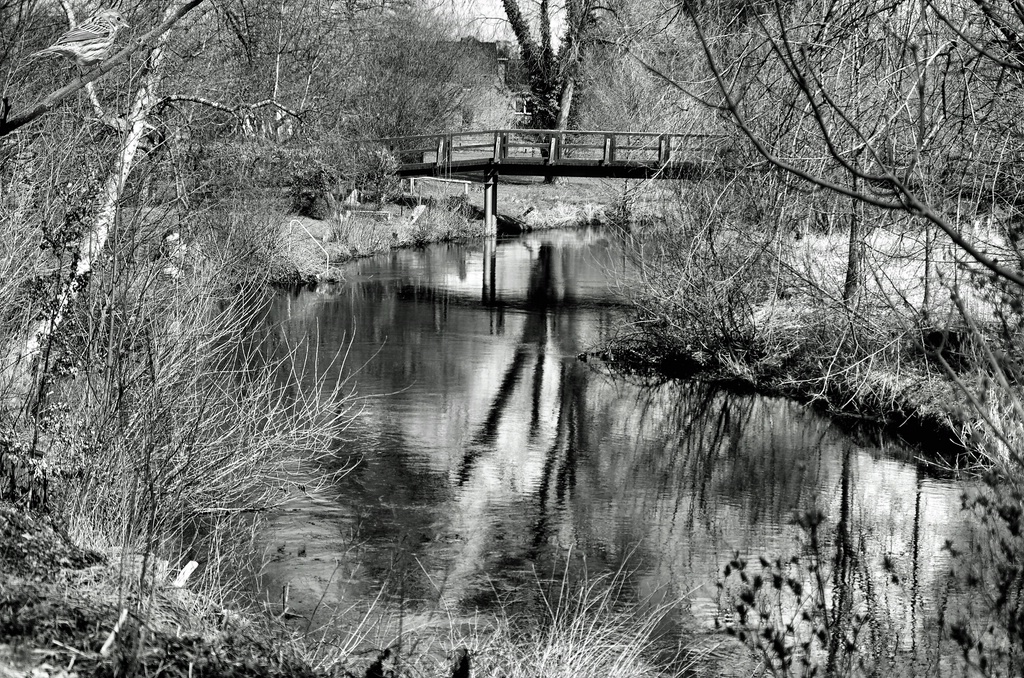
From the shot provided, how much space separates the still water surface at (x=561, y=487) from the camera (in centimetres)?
901

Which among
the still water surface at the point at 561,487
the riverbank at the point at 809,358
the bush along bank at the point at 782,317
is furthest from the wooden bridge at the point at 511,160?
the still water surface at the point at 561,487

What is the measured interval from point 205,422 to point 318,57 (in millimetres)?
15393

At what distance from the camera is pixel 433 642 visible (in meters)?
7.39

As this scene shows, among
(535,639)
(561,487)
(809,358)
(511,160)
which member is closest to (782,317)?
(809,358)

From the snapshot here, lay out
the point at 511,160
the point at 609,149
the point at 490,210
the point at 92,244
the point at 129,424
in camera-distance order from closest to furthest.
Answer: the point at 129,424 < the point at 92,244 < the point at 609,149 < the point at 511,160 < the point at 490,210

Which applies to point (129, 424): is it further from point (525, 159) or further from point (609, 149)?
point (525, 159)

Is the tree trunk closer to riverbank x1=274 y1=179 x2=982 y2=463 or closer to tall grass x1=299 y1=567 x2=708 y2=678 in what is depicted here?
tall grass x1=299 y1=567 x2=708 y2=678

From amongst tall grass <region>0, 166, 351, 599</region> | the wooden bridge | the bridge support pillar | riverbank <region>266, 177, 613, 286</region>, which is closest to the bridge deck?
the wooden bridge

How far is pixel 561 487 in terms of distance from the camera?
1166 cm

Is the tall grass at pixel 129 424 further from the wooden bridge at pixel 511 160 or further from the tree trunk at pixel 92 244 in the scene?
the wooden bridge at pixel 511 160

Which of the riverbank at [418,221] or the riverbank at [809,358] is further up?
the riverbank at [418,221]

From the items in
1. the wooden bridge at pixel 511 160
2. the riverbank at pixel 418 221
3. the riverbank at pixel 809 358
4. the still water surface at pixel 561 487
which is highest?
the wooden bridge at pixel 511 160

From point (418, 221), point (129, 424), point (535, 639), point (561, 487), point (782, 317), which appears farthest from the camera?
point (418, 221)

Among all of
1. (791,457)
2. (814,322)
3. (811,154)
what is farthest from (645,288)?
(811,154)
